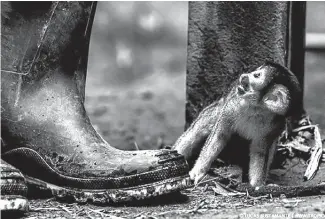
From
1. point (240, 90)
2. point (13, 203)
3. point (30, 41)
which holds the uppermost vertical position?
point (30, 41)

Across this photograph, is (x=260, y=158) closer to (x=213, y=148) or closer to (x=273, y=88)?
(x=213, y=148)

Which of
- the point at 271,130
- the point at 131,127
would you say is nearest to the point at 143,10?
the point at 131,127

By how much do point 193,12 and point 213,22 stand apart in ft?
0.44

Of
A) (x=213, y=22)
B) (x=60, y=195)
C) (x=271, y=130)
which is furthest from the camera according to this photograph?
(x=213, y=22)

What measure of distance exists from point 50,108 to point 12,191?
47cm

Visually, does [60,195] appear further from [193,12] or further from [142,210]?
[193,12]

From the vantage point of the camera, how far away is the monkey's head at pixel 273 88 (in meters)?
2.65

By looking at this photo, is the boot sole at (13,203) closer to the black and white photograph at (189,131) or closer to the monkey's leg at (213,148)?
the black and white photograph at (189,131)

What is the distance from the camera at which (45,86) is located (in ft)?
8.11

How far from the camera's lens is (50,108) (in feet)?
8.06

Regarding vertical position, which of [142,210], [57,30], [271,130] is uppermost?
[57,30]

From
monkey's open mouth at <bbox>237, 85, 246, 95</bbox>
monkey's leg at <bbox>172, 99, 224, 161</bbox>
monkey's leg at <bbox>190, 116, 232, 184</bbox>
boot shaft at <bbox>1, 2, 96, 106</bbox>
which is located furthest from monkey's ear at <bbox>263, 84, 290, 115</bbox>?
boot shaft at <bbox>1, 2, 96, 106</bbox>

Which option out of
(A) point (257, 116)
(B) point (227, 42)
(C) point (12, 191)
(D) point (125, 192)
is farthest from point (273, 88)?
(C) point (12, 191)

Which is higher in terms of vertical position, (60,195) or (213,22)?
(213,22)
